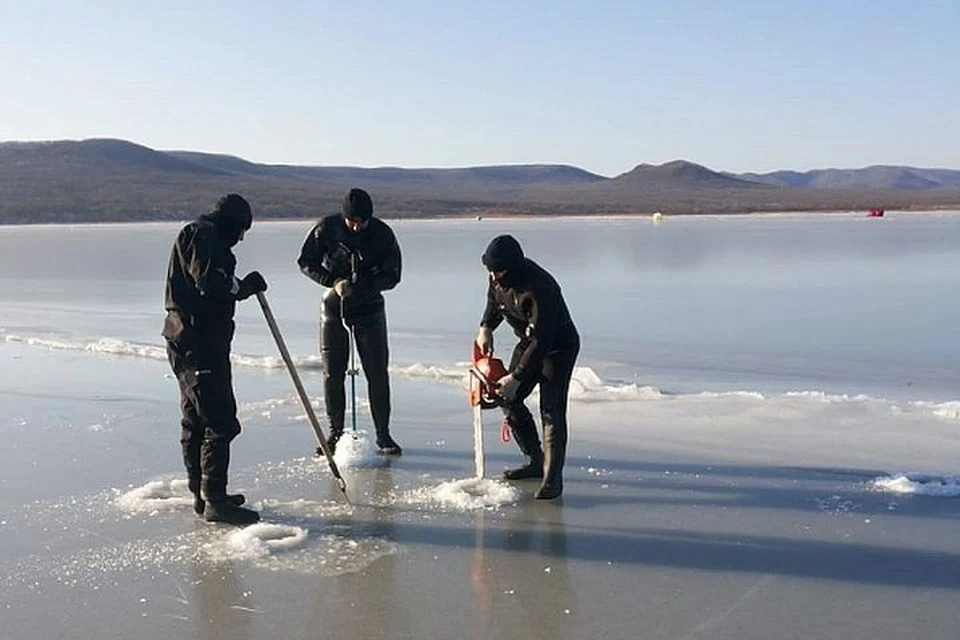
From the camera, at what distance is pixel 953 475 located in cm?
534

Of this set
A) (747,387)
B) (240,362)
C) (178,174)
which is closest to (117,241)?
(240,362)

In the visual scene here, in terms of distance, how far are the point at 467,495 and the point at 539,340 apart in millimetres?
812

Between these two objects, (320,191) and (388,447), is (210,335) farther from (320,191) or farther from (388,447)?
(320,191)

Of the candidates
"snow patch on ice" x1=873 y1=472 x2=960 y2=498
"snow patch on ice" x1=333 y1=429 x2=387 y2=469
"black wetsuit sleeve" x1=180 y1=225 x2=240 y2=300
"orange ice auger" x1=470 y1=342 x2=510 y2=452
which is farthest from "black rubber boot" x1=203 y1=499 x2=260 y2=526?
"snow patch on ice" x1=873 y1=472 x2=960 y2=498

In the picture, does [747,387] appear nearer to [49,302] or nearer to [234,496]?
[234,496]

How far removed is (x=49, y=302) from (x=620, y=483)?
10.6 metres

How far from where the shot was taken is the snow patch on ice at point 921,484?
5.06m

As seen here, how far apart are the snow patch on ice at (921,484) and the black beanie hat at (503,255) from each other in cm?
201

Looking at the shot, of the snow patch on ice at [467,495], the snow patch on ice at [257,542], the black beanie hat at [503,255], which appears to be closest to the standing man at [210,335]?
the snow patch on ice at [257,542]

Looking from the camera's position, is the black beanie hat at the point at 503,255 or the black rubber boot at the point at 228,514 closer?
the black rubber boot at the point at 228,514

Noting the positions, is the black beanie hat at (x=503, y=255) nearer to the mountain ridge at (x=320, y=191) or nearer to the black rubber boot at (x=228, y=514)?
the black rubber boot at (x=228, y=514)

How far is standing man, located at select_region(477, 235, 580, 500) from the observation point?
16.3 ft

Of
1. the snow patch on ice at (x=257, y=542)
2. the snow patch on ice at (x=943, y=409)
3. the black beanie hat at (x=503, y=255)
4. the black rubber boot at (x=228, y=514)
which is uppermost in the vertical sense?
the black beanie hat at (x=503, y=255)

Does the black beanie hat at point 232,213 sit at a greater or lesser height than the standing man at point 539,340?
greater
